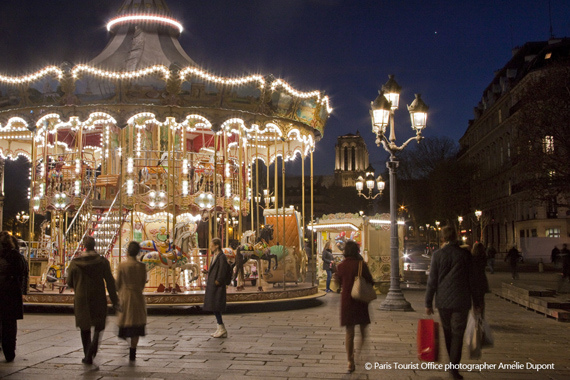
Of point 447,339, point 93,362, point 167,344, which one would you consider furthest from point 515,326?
point 93,362

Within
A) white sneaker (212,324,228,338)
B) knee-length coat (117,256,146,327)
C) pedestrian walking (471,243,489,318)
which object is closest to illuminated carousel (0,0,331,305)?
white sneaker (212,324,228,338)

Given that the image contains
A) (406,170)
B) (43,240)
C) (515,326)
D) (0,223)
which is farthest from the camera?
(406,170)

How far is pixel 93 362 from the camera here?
7.93m

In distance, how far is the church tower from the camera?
147m

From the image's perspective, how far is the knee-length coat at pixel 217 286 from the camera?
9.98 meters

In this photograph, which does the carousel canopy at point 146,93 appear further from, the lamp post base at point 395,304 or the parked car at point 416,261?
the parked car at point 416,261

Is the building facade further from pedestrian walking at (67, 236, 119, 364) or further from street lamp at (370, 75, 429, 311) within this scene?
pedestrian walking at (67, 236, 119, 364)

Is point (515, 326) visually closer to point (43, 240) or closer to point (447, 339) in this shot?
point (447, 339)

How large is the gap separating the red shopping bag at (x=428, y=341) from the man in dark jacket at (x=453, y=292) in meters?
0.12

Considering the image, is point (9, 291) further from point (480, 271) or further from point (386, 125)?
point (386, 125)

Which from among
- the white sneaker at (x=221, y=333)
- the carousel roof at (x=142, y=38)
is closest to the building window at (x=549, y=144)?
the carousel roof at (x=142, y=38)

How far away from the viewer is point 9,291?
8.04 m

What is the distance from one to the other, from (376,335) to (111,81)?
8556mm

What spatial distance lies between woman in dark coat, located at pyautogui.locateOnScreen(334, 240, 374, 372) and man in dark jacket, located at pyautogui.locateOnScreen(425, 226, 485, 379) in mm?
837
